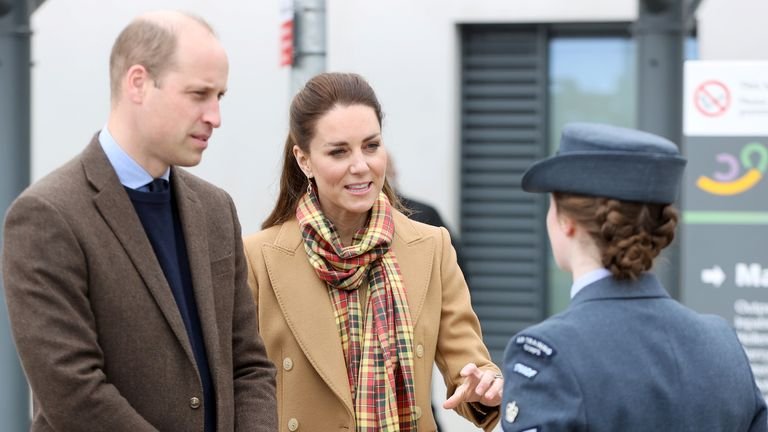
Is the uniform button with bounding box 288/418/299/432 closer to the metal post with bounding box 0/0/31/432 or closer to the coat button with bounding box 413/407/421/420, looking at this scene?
the coat button with bounding box 413/407/421/420

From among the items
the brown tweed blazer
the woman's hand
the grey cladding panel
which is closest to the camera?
the brown tweed blazer

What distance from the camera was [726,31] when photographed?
8.56m

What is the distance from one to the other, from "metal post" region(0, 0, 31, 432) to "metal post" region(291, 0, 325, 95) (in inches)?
42.0

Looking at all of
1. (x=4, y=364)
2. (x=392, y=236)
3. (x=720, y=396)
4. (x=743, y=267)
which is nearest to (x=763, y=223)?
(x=743, y=267)

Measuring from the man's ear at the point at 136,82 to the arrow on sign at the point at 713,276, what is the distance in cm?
350

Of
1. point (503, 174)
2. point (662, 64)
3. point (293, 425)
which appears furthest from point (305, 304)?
point (503, 174)

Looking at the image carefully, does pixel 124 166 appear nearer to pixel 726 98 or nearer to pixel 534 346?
pixel 534 346

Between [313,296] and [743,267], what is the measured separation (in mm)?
2739

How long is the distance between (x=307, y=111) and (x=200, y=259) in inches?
31.6

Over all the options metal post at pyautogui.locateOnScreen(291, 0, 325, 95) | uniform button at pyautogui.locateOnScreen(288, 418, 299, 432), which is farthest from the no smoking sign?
uniform button at pyautogui.locateOnScreen(288, 418, 299, 432)

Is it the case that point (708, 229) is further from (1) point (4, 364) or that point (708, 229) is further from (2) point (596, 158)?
(2) point (596, 158)

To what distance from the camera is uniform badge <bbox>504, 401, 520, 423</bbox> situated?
8.38 ft

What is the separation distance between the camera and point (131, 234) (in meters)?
2.92

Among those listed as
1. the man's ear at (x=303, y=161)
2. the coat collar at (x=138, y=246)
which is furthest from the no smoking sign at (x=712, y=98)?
the coat collar at (x=138, y=246)
